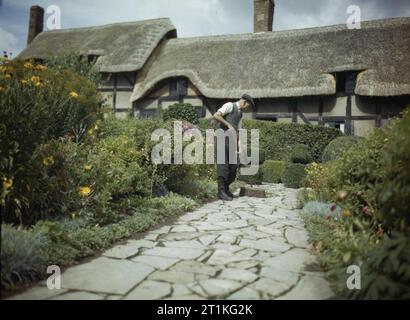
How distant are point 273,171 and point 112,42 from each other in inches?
554

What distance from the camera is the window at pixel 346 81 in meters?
14.4

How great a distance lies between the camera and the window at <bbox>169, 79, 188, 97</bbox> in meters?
17.3

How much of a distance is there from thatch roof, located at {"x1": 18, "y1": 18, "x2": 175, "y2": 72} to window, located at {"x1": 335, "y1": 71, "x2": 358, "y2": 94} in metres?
9.96

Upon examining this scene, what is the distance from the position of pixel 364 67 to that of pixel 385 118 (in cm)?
228

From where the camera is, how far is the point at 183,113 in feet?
51.2

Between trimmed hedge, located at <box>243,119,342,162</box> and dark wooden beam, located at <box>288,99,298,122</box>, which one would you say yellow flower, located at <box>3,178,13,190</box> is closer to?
trimmed hedge, located at <box>243,119,342,162</box>

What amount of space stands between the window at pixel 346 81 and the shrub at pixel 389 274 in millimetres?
13511

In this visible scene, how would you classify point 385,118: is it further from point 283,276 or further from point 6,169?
point 6,169

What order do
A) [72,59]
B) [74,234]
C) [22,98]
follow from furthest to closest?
[72,59], [22,98], [74,234]

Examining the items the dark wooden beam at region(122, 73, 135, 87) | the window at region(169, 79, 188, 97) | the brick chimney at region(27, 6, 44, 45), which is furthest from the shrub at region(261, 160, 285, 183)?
the brick chimney at region(27, 6, 44, 45)

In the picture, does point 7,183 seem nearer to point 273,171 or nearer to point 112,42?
point 273,171

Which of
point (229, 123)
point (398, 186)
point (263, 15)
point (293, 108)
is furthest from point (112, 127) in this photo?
point (263, 15)
